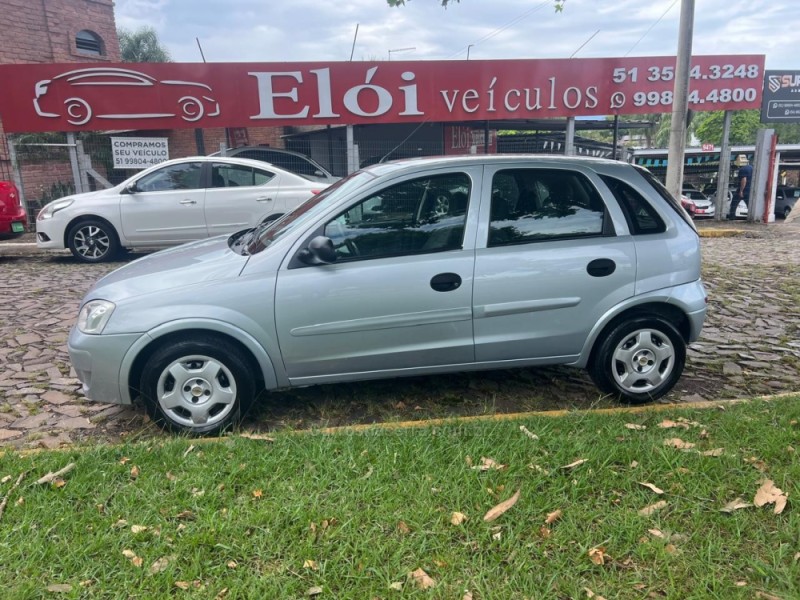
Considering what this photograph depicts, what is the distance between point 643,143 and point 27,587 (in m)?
58.6

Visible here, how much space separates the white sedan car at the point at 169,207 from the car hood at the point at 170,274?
5491mm

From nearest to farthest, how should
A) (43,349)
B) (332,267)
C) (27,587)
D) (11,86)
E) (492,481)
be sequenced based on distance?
(27,587) → (492,481) → (332,267) → (43,349) → (11,86)

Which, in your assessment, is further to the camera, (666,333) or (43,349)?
(43,349)

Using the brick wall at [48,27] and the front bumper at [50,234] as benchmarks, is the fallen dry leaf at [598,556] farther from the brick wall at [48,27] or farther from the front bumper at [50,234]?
the brick wall at [48,27]

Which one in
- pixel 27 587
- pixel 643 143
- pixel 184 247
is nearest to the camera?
pixel 27 587

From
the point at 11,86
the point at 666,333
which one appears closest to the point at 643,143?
the point at 11,86

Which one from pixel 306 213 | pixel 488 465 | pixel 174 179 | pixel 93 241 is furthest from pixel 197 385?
pixel 93 241

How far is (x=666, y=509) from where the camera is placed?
9.29 ft

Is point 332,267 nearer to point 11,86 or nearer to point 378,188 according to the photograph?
point 378,188

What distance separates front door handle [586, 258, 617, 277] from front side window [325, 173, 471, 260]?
88 cm

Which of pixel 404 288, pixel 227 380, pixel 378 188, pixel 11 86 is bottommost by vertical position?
pixel 227 380

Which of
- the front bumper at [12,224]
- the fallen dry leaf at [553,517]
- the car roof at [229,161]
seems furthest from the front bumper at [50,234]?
the fallen dry leaf at [553,517]

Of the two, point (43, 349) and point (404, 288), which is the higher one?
point (404, 288)

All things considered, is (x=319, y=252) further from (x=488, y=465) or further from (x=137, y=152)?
(x=137, y=152)
